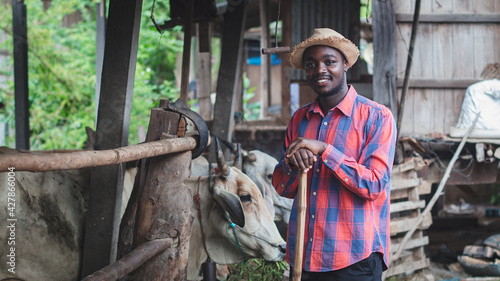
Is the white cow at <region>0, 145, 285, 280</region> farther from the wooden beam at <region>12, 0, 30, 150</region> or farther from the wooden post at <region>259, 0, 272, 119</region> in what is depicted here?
the wooden post at <region>259, 0, 272, 119</region>

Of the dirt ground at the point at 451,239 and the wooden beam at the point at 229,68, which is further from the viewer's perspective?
the dirt ground at the point at 451,239

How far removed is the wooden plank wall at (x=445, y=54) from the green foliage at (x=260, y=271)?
10.3ft

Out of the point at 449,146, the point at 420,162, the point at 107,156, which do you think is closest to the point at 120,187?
the point at 107,156

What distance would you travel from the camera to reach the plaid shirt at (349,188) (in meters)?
2.33

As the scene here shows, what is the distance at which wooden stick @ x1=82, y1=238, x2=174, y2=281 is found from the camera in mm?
2021

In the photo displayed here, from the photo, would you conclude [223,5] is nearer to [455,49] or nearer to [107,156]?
[455,49]

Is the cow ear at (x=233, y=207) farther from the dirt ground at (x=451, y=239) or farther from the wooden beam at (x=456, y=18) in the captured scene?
the wooden beam at (x=456, y=18)

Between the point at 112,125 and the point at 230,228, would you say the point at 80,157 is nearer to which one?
the point at 112,125

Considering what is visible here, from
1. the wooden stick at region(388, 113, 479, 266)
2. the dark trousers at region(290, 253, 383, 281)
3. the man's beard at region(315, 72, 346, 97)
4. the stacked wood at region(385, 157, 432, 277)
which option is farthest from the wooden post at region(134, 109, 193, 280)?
the stacked wood at region(385, 157, 432, 277)

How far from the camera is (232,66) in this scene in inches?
216

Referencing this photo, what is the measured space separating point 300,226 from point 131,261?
798 mm

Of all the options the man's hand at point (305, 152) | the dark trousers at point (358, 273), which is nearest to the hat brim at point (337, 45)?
the man's hand at point (305, 152)

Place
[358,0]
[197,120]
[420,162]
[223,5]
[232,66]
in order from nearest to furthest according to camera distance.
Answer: [197,120] → [232,66] → [420,162] → [358,0] → [223,5]

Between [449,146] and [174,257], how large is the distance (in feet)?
16.6
